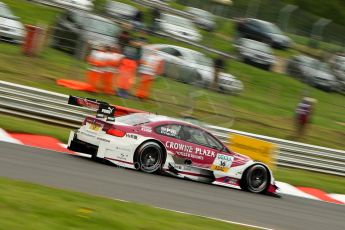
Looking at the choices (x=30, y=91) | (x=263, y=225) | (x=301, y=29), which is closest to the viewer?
(x=263, y=225)

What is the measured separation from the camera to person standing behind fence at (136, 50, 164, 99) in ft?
68.7

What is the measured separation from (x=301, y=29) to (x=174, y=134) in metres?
32.7

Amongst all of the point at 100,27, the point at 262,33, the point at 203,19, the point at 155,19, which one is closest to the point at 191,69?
the point at 100,27

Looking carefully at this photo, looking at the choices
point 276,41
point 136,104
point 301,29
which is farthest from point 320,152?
point 301,29

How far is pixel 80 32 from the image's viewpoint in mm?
23500

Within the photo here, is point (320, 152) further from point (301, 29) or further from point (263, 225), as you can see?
point (301, 29)

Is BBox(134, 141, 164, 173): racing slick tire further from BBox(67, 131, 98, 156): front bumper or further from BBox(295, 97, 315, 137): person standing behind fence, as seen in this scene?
BBox(295, 97, 315, 137): person standing behind fence

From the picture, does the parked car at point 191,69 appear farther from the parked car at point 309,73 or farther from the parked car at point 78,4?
the parked car at point 78,4

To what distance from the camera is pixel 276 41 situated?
42.3m

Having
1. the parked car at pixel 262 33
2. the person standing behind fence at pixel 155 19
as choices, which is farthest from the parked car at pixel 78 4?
the parked car at pixel 262 33

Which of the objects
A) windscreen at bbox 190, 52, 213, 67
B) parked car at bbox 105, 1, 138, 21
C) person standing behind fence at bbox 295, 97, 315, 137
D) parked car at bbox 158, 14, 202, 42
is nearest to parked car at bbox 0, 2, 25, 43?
windscreen at bbox 190, 52, 213, 67

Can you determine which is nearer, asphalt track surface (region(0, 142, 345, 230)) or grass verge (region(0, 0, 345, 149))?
asphalt track surface (region(0, 142, 345, 230))

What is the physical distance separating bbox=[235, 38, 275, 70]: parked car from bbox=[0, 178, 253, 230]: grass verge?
82.5ft

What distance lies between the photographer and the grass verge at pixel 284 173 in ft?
53.9
